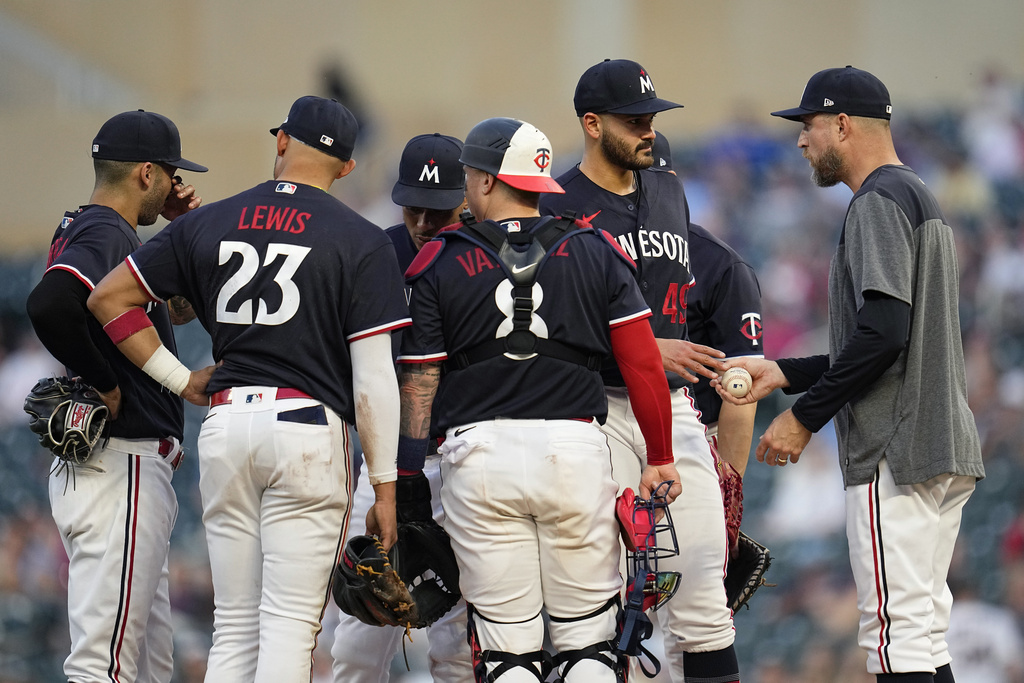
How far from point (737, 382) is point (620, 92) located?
3.98 ft

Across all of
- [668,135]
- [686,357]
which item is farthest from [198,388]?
[668,135]

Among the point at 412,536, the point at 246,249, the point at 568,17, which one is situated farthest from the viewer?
the point at 568,17

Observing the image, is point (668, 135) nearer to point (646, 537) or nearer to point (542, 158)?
point (542, 158)

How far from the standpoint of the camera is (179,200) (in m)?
4.60

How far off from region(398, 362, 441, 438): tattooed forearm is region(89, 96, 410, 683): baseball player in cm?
15

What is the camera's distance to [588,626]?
368 cm

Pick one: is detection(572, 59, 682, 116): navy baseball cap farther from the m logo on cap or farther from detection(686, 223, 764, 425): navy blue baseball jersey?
detection(686, 223, 764, 425): navy blue baseball jersey

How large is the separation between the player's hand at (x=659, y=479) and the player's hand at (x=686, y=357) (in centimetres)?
38

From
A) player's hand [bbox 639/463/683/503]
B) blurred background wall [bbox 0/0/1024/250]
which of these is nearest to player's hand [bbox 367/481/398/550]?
player's hand [bbox 639/463/683/503]

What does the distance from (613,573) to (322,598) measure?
1.00 meters

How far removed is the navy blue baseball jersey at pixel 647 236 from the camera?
4305 millimetres

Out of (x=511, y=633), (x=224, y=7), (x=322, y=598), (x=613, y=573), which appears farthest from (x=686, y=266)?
(x=224, y=7)

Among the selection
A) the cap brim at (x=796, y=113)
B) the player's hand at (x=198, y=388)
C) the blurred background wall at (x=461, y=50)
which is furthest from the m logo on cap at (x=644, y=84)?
the blurred background wall at (x=461, y=50)

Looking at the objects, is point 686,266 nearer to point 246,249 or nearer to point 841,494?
point 246,249
